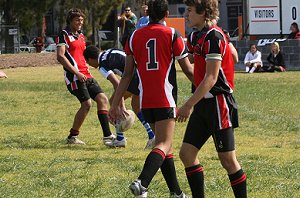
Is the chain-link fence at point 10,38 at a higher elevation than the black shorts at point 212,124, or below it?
below

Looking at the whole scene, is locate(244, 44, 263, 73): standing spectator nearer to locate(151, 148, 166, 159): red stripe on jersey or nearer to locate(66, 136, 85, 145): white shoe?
locate(66, 136, 85, 145): white shoe

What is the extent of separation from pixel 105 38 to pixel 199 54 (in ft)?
205

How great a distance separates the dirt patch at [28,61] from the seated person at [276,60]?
42.6 ft

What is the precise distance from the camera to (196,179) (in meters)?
7.31

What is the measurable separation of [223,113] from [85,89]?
5.61 metres

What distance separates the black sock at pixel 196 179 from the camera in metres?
7.29

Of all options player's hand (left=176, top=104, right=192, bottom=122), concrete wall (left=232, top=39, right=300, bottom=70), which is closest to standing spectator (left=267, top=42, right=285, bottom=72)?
concrete wall (left=232, top=39, right=300, bottom=70)

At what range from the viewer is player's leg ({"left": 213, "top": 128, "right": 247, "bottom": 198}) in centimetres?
705

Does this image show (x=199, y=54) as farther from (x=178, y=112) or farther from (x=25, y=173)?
(x=25, y=173)

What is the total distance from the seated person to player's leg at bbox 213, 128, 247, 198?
24175 mm

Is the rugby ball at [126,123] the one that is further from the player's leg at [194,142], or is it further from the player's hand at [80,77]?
the player's leg at [194,142]

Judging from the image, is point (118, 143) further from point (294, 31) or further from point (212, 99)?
point (294, 31)

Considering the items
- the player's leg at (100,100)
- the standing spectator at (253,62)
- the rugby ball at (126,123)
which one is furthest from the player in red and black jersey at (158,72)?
the standing spectator at (253,62)

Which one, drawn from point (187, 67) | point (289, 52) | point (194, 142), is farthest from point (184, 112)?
point (289, 52)
